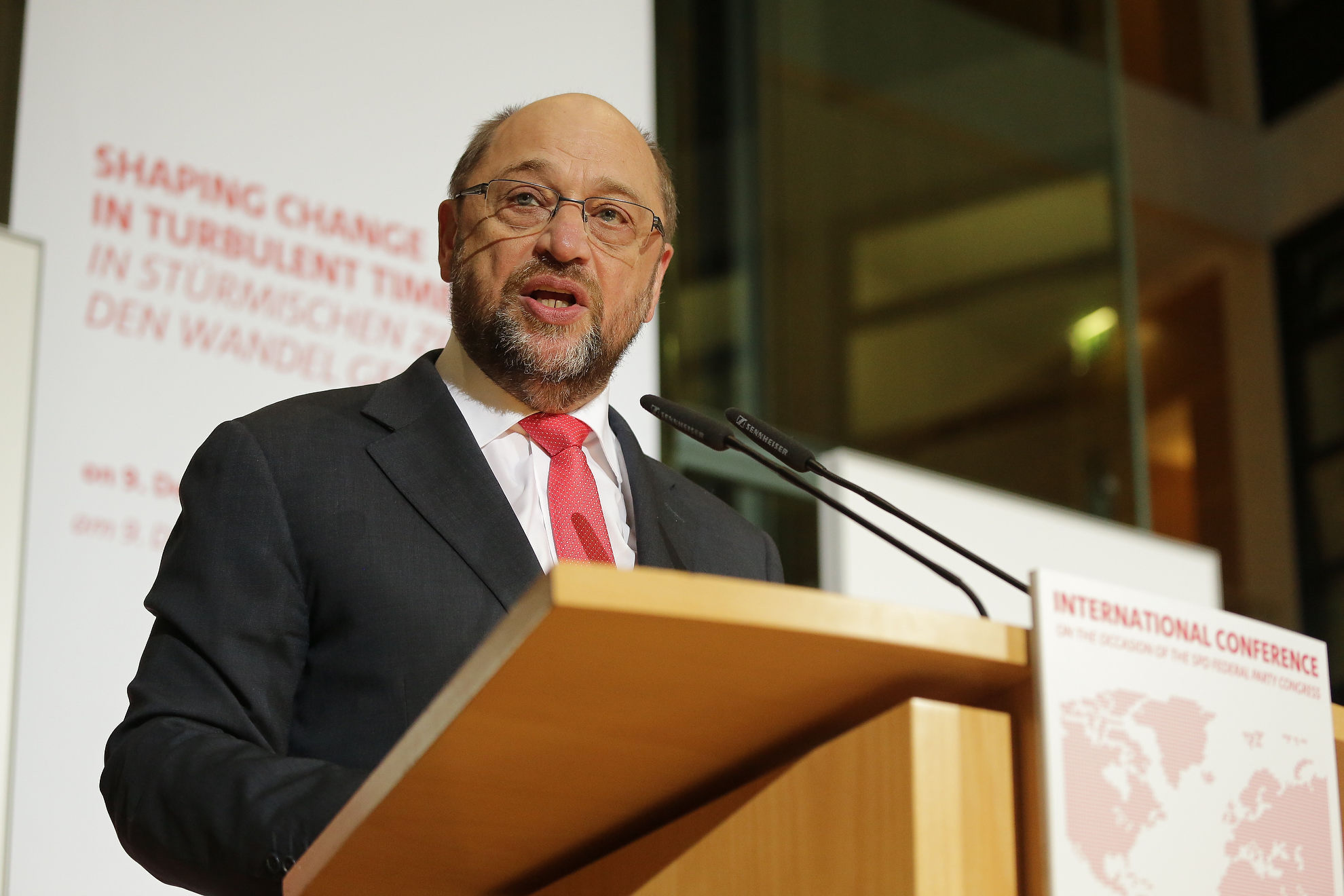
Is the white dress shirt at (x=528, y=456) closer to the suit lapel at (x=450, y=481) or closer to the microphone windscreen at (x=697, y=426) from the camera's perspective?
the suit lapel at (x=450, y=481)

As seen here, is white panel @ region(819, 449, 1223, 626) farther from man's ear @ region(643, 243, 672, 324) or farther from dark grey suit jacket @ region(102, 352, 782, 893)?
dark grey suit jacket @ region(102, 352, 782, 893)

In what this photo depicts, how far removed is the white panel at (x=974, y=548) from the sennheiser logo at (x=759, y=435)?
1922mm

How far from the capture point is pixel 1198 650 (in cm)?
90

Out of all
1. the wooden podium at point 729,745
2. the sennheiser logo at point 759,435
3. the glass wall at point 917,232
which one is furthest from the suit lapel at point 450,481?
the glass wall at point 917,232

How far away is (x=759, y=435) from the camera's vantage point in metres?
1.48

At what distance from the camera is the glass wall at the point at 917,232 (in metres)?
4.58

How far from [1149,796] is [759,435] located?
2.24 feet

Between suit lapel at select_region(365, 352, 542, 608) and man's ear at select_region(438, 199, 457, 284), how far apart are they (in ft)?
0.95

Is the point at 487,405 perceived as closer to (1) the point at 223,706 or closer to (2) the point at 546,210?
(2) the point at 546,210

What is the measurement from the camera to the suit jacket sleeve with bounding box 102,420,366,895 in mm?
1114

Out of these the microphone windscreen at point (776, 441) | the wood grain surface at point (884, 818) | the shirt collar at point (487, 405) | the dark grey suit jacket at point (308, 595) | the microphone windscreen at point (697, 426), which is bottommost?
the wood grain surface at point (884, 818)

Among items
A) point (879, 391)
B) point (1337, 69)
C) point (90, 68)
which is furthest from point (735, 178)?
point (1337, 69)

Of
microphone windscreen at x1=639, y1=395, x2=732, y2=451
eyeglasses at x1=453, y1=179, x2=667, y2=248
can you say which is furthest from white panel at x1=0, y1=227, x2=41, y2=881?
microphone windscreen at x1=639, y1=395, x2=732, y2=451

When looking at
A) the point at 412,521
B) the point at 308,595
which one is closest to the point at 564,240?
the point at 412,521
